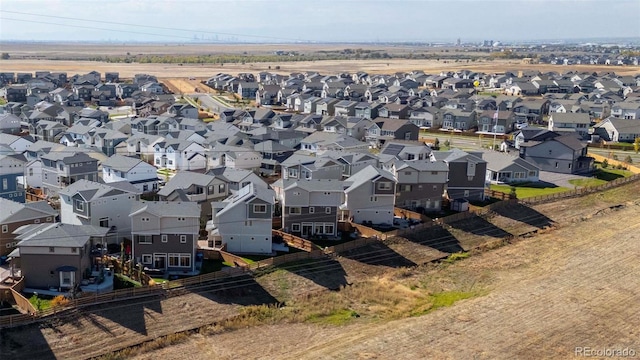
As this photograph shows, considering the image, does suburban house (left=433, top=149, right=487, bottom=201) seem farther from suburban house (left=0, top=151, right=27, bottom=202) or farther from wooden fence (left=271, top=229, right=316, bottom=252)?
suburban house (left=0, top=151, right=27, bottom=202)

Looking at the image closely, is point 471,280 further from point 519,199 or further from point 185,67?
point 185,67

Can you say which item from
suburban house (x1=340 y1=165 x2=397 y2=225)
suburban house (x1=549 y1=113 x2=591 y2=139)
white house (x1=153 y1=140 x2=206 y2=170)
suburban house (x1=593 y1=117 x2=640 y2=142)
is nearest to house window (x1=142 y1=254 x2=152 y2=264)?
suburban house (x1=340 y1=165 x2=397 y2=225)

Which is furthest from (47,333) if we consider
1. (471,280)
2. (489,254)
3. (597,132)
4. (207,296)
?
(597,132)

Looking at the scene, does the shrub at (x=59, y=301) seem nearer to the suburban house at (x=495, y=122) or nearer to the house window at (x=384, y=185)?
the house window at (x=384, y=185)

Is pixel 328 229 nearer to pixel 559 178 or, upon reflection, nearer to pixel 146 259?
pixel 146 259

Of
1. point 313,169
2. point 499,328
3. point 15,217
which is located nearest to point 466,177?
point 313,169

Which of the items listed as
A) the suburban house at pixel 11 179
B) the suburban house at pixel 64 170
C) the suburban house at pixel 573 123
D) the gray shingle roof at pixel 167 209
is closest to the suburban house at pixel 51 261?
the gray shingle roof at pixel 167 209

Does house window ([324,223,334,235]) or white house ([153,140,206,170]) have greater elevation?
white house ([153,140,206,170])
